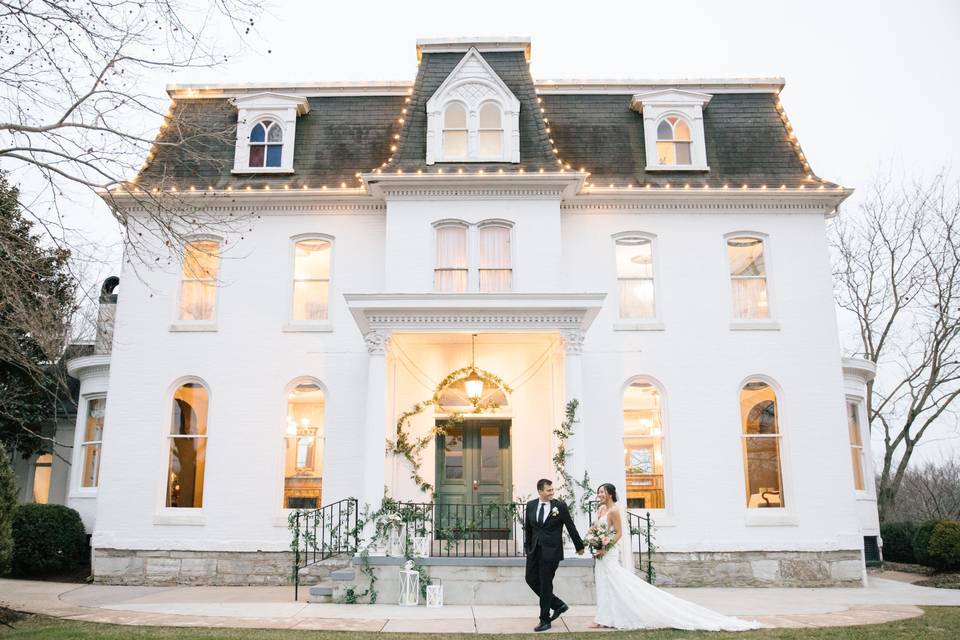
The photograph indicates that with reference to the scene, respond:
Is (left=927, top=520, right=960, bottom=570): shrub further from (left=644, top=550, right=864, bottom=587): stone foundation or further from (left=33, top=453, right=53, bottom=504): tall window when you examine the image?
(left=33, top=453, right=53, bottom=504): tall window

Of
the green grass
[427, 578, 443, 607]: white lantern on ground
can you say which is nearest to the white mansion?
[427, 578, 443, 607]: white lantern on ground

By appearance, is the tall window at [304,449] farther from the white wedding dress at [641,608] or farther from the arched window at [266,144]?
the white wedding dress at [641,608]

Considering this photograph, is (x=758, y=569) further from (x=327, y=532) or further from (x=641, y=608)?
(x=327, y=532)

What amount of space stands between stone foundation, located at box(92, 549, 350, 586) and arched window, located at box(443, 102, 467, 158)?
29.1ft

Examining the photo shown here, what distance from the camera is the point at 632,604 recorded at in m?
9.52

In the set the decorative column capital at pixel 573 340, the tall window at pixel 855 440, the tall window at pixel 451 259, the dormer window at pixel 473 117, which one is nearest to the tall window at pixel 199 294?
the tall window at pixel 451 259

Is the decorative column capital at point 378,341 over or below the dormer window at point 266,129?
below

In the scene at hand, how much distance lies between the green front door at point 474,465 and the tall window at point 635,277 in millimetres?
3638

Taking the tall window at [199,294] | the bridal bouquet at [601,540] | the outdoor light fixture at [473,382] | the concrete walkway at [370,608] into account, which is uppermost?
the tall window at [199,294]

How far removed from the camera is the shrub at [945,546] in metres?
15.8

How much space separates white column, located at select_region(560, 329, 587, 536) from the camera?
12.9 meters

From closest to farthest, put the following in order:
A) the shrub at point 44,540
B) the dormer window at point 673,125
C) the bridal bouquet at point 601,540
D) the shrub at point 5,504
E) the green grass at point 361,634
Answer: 1. the green grass at point 361,634
2. the bridal bouquet at point 601,540
3. the shrub at point 5,504
4. the shrub at point 44,540
5. the dormer window at point 673,125

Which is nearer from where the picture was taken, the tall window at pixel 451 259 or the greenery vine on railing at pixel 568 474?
the greenery vine on railing at pixel 568 474

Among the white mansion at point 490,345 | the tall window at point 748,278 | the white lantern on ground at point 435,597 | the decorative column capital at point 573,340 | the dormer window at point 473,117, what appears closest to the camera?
the white lantern on ground at point 435,597
